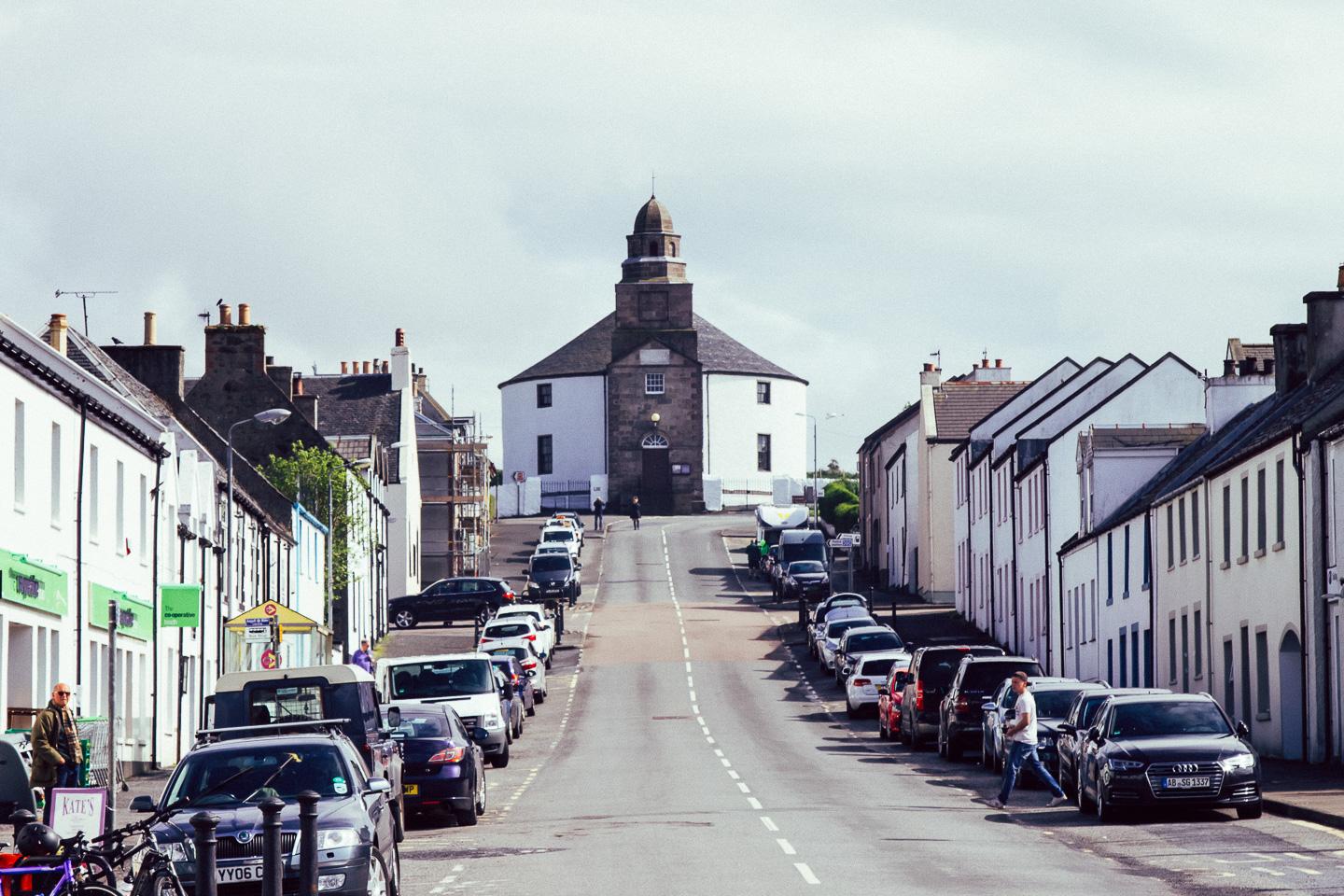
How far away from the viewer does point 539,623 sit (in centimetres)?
6034

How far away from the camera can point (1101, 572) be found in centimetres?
5147

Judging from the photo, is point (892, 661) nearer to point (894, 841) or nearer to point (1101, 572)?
point (1101, 572)

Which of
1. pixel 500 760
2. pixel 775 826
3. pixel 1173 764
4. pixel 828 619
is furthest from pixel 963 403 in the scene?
pixel 775 826

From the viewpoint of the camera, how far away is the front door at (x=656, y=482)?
13250cm

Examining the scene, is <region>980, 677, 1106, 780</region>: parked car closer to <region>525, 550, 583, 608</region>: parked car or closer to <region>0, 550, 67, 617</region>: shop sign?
<region>0, 550, 67, 617</region>: shop sign

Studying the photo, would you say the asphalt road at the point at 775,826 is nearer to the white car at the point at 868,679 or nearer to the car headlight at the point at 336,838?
the white car at the point at 868,679

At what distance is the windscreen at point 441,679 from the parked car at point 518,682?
4.71 meters

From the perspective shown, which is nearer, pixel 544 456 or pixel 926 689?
pixel 926 689

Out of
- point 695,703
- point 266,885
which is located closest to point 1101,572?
point 695,703

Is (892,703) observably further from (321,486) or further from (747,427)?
(747,427)

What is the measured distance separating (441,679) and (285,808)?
20.7 m

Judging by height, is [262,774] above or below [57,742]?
above

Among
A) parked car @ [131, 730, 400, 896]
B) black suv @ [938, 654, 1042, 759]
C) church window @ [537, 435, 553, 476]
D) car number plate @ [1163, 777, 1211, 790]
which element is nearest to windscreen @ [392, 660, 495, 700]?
black suv @ [938, 654, 1042, 759]

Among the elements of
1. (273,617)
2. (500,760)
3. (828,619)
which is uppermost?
(273,617)
